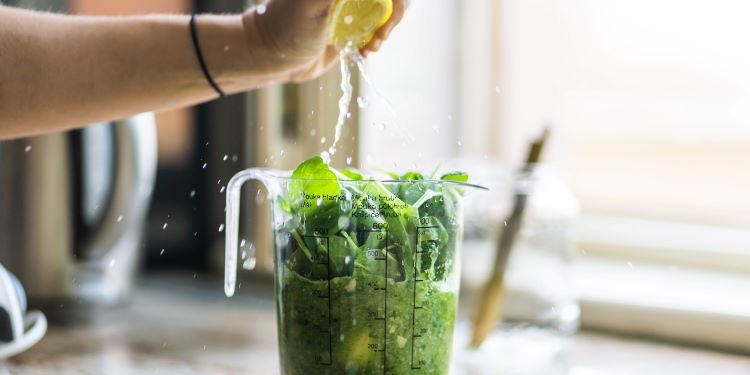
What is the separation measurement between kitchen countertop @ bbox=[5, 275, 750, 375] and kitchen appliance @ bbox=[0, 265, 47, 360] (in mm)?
22

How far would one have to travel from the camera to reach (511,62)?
1.16m

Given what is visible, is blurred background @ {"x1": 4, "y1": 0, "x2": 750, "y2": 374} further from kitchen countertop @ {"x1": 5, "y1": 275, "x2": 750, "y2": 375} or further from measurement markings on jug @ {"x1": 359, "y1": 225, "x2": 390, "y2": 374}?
measurement markings on jug @ {"x1": 359, "y1": 225, "x2": 390, "y2": 374}

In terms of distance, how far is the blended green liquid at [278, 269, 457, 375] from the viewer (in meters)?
0.57

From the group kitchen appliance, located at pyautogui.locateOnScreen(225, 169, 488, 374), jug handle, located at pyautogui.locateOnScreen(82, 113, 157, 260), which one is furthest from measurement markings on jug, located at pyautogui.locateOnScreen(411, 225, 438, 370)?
jug handle, located at pyautogui.locateOnScreen(82, 113, 157, 260)

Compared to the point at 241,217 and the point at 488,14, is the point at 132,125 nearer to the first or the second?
the point at 241,217

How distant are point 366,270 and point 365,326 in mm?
38

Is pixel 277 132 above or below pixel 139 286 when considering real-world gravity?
above

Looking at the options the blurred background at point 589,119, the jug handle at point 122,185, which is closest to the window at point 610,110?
the blurred background at point 589,119

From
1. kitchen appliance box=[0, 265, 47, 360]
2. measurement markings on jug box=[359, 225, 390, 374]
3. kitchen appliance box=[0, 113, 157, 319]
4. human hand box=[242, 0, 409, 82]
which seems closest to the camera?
measurement markings on jug box=[359, 225, 390, 374]

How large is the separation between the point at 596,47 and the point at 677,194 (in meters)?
0.23

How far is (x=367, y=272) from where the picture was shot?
0.57 meters

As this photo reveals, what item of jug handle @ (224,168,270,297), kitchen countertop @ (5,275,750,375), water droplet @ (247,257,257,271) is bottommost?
kitchen countertop @ (5,275,750,375)

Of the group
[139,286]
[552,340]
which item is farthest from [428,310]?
[139,286]

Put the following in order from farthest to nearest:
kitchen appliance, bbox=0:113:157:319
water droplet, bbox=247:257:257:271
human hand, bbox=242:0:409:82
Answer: water droplet, bbox=247:257:257:271 → kitchen appliance, bbox=0:113:157:319 → human hand, bbox=242:0:409:82
